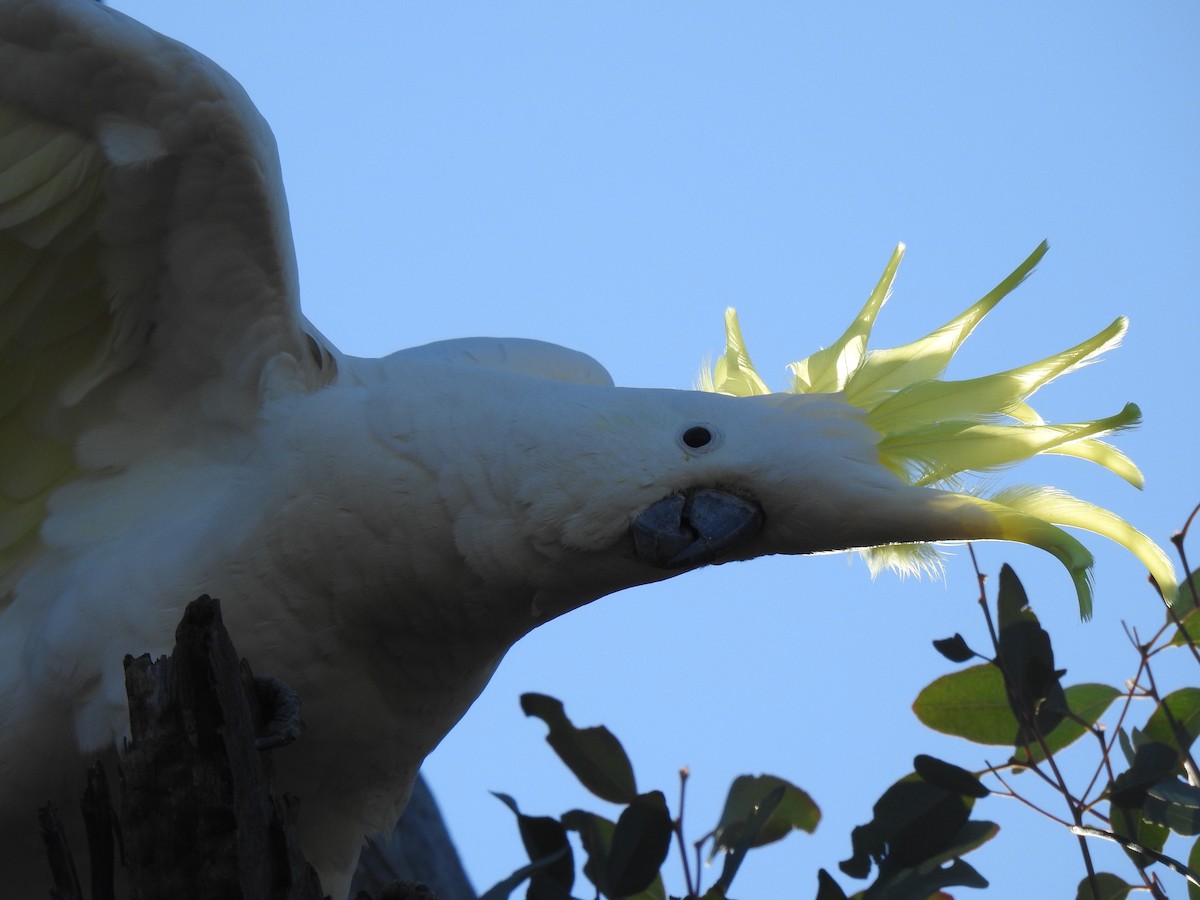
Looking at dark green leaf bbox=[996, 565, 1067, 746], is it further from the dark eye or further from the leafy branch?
the dark eye

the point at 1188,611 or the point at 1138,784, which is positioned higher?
the point at 1188,611

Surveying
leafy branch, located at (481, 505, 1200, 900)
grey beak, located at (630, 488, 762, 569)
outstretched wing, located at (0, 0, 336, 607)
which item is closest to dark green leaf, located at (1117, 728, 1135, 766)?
leafy branch, located at (481, 505, 1200, 900)

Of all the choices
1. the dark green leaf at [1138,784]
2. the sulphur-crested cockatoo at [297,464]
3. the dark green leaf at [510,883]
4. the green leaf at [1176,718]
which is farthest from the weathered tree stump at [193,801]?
the green leaf at [1176,718]

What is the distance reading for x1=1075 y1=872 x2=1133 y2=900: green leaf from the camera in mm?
1988

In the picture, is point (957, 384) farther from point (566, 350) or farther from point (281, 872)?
point (281, 872)

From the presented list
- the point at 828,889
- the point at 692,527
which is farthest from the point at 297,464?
the point at 828,889

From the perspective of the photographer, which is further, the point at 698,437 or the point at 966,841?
the point at 698,437

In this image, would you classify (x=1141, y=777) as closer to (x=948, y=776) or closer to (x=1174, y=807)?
(x=1174, y=807)

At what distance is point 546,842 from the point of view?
81.0 inches

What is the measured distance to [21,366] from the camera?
9.34 feet

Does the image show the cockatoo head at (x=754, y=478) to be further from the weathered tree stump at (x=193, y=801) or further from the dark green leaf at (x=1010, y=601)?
the weathered tree stump at (x=193, y=801)

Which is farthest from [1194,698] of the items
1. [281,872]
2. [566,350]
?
[566,350]

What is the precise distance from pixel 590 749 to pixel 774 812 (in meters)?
0.33

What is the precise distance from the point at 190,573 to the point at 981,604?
1.41 metres
